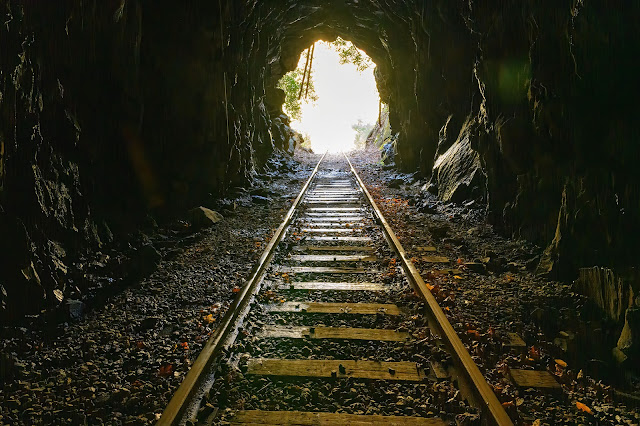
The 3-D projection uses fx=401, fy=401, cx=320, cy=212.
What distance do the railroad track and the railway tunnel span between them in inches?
22.4

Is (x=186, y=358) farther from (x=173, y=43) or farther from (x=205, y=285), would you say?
(x=173, y=43)

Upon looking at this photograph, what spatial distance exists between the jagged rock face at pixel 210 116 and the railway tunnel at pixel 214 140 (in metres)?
0.02

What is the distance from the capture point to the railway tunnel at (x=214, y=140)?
12.3 ft

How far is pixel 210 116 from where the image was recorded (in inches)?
360

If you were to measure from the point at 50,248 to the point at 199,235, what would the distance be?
8.95ft

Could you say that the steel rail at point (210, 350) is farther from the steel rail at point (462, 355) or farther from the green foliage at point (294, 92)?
the green foliage at point (294, 92)

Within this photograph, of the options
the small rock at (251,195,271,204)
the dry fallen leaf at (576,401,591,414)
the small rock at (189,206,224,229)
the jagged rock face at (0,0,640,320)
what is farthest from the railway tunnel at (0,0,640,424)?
the small rock at (251,195,271,204)

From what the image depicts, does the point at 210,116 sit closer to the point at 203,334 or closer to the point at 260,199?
the point at 260,199

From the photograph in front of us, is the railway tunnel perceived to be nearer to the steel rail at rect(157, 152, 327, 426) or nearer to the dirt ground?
the dirt ground

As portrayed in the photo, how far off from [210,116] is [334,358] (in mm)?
7231

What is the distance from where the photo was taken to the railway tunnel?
3.75m

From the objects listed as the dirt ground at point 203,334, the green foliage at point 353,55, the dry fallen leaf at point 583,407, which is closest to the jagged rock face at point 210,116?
the dirt ground at point 203,334

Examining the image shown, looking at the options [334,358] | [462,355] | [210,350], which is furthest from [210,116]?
[462,355]

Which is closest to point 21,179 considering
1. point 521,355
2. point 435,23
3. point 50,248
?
point 50,248
